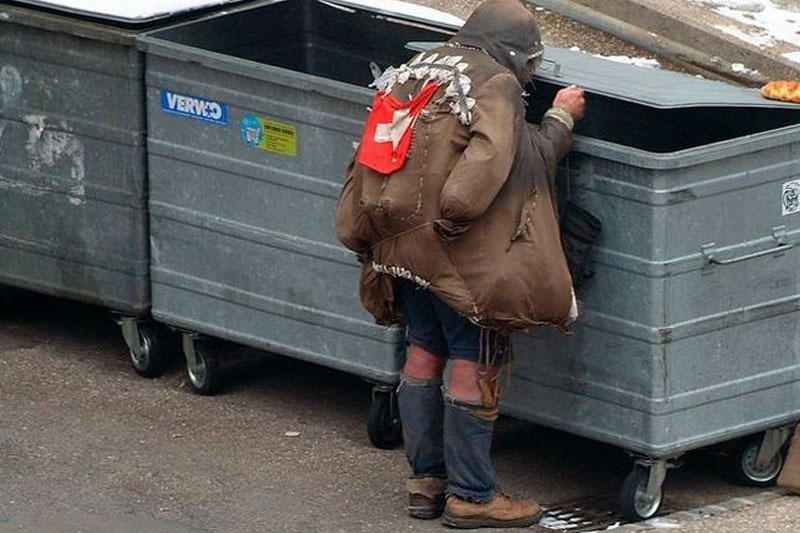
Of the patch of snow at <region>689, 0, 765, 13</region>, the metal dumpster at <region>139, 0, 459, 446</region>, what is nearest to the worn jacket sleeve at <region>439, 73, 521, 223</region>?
the metal dumpster at <region>139, 0, 459, 446</region>

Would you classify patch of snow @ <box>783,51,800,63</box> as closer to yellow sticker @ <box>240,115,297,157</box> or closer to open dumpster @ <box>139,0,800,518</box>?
open dumpster @ <box>139,0,800,518</box>

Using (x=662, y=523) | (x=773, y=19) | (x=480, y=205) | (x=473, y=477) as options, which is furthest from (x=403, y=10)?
(x=773, y=19)

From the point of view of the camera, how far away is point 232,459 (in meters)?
6.99

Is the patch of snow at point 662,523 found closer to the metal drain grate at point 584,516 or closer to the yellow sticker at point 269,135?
the metal drain grate at point 584,516

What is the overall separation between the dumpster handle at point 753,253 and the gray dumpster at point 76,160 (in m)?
2.31

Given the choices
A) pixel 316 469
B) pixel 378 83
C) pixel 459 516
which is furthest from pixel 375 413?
pixel 378 83

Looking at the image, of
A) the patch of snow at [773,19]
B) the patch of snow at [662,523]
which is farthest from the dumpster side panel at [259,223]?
the patch of snow at [773,19]

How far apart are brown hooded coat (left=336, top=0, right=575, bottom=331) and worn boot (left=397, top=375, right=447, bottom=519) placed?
437mm

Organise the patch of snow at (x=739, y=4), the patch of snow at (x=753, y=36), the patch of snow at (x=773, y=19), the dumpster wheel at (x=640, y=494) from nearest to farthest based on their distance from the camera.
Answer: the dumpster wheel at (x=640, y=494), the patch of snow at (x=753, y=36), the patch of snow at (x=773, y=19), the patch of snow at (x=739, y=4)

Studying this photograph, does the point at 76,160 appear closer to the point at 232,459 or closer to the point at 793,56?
the point at 232,459

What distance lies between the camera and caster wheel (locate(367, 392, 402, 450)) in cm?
703

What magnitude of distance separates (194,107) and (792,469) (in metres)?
2.46

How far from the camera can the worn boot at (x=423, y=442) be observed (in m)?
6.39

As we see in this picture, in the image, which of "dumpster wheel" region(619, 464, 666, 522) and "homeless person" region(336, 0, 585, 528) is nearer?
"homeless person" region(336, 0, 585, 528)
